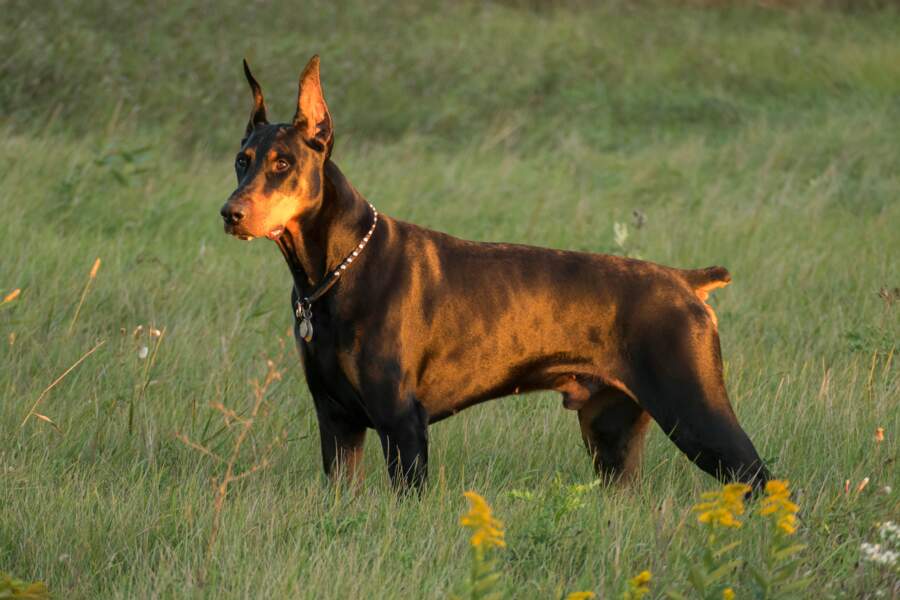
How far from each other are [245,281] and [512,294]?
10.6 feet

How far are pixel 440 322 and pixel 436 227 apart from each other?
4737mm

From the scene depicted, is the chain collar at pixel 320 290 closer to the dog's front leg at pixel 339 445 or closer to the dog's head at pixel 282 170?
the dog's head at pixel 282 170

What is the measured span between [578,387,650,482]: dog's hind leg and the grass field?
22 centimetres

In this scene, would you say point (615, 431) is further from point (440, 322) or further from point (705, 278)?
point (440, 322)

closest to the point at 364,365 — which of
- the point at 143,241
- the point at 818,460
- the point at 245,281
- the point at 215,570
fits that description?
the point at 215,570

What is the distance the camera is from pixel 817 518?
15.0 ft

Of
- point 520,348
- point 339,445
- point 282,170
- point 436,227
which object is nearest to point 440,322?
point 520,348

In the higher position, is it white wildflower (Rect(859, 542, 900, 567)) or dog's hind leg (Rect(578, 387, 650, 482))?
white wildflower (Rect(859, 542, 900, 567))

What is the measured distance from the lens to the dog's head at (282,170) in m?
4.55

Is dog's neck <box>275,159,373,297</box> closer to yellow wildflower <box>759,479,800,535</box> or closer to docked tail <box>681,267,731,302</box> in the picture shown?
docked tail <box>681,267,731,302</box>

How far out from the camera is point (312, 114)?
4844 mm

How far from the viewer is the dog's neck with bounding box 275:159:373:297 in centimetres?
481

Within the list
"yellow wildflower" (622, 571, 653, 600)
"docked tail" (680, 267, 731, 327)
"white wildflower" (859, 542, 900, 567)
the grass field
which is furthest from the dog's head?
"white wildflower" (859, 542, 900, 567)

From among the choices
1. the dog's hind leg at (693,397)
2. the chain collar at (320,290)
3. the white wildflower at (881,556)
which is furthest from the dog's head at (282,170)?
the white wildflower at (881,556)
